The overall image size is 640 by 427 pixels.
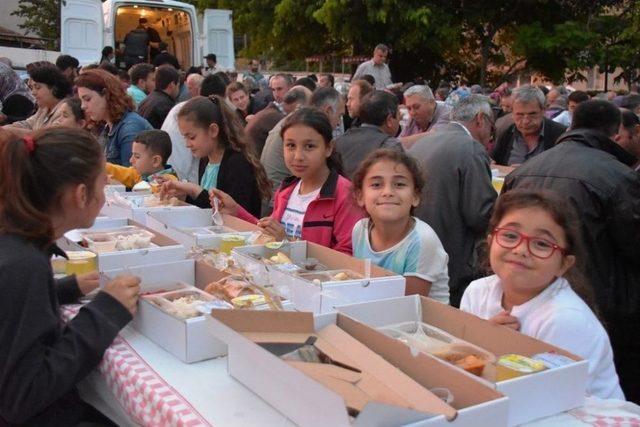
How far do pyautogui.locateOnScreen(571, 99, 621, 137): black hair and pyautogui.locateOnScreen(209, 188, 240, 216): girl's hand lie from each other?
1.98m

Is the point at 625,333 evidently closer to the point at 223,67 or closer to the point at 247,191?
the point at 247,191

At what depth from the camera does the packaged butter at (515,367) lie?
1.56 metres

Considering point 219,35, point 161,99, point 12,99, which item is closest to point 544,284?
point 161,99

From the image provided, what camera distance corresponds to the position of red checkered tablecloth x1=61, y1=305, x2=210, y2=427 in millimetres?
1563

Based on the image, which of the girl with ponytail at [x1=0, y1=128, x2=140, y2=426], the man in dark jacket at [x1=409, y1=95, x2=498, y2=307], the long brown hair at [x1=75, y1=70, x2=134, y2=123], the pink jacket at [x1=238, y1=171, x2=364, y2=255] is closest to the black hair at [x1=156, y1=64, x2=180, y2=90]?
the long brown hair at [x1=75, y1=70, x2=134, y2=123]

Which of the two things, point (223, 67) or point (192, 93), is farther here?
point (223, 67)

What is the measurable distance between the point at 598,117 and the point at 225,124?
2139 mm

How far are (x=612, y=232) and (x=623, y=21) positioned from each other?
18204 mm

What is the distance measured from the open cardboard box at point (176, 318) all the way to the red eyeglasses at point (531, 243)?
0.72 metres

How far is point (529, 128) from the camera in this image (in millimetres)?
5660

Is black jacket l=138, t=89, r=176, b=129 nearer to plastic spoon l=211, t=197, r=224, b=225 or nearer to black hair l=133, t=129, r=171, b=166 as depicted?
black hair l=133, t=129, r=171, b=166

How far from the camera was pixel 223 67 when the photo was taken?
41.6 ft

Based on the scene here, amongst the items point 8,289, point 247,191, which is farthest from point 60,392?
point 247,191

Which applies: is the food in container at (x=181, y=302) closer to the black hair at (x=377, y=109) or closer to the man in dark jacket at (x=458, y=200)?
the man in dark jacket at (x=458, y=200)
